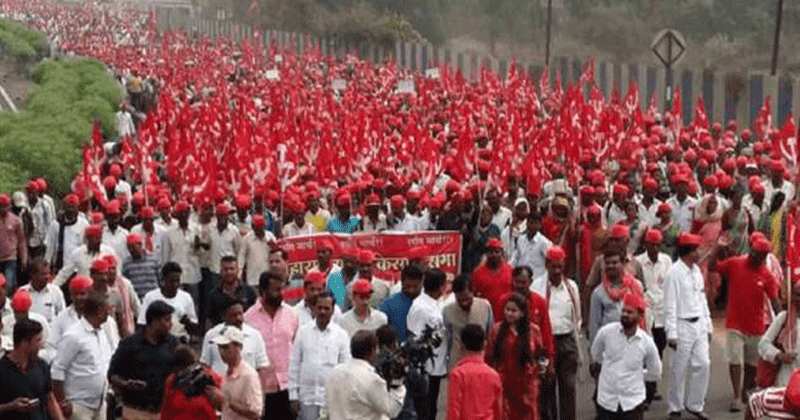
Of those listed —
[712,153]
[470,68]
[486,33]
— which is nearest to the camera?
[712,153]

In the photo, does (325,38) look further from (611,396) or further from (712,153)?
(611,396)

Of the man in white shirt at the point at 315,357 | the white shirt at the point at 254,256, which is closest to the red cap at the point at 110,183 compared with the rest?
the white shirt at the point at 254,256

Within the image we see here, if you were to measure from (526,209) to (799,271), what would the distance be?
164 inches

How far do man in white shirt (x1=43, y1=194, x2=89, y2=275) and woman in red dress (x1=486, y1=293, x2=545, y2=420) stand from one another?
5.67 meters

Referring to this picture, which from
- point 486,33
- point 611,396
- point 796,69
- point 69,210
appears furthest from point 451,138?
point 486,33

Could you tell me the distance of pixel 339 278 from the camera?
14.3 meters

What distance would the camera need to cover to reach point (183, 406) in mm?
10148

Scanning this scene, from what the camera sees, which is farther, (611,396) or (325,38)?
(325,38)

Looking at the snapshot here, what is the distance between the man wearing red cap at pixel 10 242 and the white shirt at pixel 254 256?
2302 mm

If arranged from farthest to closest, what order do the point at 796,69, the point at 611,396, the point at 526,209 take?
the point at 796,69
the point at 526,209
the point at 611,396

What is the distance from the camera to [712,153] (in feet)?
74.8

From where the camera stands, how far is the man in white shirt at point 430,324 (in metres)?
12.7

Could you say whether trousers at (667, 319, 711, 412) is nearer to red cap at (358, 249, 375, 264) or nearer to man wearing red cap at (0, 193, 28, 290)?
red cap at (358, 249, 375, 264)

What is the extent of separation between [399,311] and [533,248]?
2.96 metres
